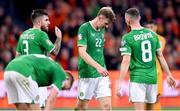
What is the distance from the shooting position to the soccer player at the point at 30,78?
9.71 metres

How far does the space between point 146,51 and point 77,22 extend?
10.8m

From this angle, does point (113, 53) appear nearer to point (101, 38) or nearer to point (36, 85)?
point (101, 38)

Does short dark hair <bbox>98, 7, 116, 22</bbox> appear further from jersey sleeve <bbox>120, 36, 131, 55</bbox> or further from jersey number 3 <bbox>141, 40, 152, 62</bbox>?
jersey number 3 <bbox>141, 40, 152, 62</bbox>

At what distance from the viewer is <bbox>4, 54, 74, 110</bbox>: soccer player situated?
9.71m

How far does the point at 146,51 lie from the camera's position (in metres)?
11.4

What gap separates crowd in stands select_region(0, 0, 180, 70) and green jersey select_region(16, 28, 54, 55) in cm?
812

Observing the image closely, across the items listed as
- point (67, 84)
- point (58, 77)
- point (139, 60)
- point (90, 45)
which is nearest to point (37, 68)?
point (58, 77)

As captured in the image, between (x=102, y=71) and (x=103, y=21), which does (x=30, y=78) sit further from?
(x=103, y=21)

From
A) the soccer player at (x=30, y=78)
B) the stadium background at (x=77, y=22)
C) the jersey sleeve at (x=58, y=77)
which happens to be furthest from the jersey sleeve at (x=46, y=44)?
the stadium background at (x=77, y=22)

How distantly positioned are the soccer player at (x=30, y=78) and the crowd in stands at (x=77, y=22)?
10.2 metres

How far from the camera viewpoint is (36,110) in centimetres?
1009

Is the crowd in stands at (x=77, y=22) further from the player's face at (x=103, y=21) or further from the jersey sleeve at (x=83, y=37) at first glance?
the player's face at (x=103, y=21)

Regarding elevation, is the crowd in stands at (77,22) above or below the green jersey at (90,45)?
above

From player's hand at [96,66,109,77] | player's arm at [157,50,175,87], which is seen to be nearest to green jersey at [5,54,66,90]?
player's hand at [96,66,109,77]
